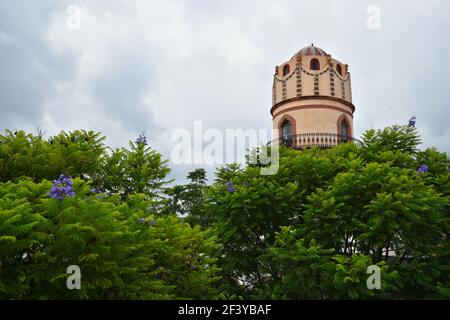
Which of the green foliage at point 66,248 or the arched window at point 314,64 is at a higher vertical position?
the arched window at point 314,64

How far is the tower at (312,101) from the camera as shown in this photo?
26719mm

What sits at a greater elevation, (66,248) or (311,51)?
(311,51)

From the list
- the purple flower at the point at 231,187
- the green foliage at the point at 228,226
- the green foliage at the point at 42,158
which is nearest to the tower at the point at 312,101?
the green foliage at the point at 228,226

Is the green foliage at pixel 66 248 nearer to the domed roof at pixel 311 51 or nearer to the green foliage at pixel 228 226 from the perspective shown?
the green foliage at pixel 228 226

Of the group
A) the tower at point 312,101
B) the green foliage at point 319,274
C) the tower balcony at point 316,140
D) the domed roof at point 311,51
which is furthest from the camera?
the domed roof at point 311,51

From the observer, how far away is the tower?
26719mm

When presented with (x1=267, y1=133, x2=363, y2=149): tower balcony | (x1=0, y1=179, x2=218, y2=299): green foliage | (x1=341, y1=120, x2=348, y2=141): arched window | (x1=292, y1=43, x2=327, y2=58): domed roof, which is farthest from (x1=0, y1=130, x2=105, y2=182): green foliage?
(x1=292, y1=43, x2=327, y2=58): domed roof

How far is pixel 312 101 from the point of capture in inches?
1070

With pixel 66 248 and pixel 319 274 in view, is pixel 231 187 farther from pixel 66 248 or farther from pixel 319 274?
pixel 66 248

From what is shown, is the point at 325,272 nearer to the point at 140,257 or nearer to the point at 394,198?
the point at 394,198

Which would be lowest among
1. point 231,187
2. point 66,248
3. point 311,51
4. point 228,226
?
point 66,248

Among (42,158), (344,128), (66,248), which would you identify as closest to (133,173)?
(42,158)

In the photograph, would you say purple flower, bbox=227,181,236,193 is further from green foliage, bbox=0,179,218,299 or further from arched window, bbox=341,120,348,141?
arched window, bbox=341,120,348,141

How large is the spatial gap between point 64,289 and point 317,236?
758cm
